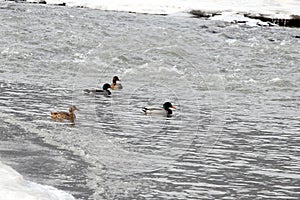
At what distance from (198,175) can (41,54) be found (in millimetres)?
19296

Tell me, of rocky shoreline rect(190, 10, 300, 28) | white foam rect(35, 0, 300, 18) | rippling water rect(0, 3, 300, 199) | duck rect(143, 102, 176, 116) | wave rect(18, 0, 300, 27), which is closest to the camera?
rippling water rect(0, 3, 300, 199)

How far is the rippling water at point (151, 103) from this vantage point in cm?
1070

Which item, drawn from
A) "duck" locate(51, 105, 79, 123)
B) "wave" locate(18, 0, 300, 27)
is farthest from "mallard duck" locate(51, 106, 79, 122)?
"wave" locate(18, 0, 300, 27)

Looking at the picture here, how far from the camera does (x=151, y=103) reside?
19.6 m

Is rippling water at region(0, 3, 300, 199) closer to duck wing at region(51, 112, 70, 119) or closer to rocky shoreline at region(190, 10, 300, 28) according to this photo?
duck wing at region(51, 112, 70, 119)

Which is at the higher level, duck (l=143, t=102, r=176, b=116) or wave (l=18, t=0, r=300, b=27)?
wave (l=18, t=0, r=300, b=27)

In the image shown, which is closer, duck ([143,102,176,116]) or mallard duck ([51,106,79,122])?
mallard duck ([51,106,79,122])

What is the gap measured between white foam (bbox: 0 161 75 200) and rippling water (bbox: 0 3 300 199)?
420mm

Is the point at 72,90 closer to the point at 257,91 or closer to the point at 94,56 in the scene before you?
Answer: the point at 257,91

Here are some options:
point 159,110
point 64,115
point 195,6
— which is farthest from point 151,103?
point 195,6

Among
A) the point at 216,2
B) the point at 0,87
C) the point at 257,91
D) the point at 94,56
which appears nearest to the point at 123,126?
the point at 0,87

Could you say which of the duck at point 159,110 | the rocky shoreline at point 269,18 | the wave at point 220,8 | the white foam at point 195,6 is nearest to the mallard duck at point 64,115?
the duck at point 159,110

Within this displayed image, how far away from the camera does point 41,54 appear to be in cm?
2941

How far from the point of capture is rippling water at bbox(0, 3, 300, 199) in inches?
421
